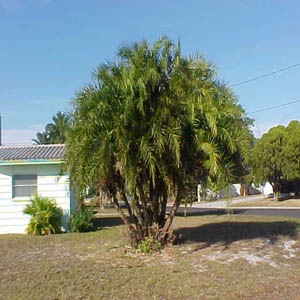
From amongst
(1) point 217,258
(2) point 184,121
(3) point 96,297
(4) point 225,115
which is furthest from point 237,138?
(3) point 96,297

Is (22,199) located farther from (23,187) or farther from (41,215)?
(41,215)

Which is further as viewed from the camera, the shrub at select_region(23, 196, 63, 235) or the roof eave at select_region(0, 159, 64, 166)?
the roof eave at select_region(0, 159, 64, 166)

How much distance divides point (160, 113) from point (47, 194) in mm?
8359

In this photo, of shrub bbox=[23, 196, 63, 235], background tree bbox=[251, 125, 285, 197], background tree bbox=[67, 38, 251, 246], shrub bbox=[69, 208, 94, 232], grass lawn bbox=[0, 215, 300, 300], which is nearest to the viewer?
grass lawn bbox=[0, 215, 300, 300]

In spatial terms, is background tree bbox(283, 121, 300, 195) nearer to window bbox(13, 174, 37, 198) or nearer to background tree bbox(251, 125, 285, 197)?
background tree bbox(251, 125, 285, 197)

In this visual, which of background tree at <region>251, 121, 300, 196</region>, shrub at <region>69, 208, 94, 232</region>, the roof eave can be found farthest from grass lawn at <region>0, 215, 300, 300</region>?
background tree at <region>251, 121, 300, 196</region>

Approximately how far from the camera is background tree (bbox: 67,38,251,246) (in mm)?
11453

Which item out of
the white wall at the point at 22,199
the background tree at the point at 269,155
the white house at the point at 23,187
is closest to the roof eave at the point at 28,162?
the white house at the point at 23,187

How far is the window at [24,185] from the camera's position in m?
18.4

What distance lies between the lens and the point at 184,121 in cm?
1173

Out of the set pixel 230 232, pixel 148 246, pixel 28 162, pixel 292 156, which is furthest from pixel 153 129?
pixel 292 156

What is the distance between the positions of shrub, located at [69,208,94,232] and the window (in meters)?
1.81

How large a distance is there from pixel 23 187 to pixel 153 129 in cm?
891

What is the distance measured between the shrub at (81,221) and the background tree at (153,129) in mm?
5908
